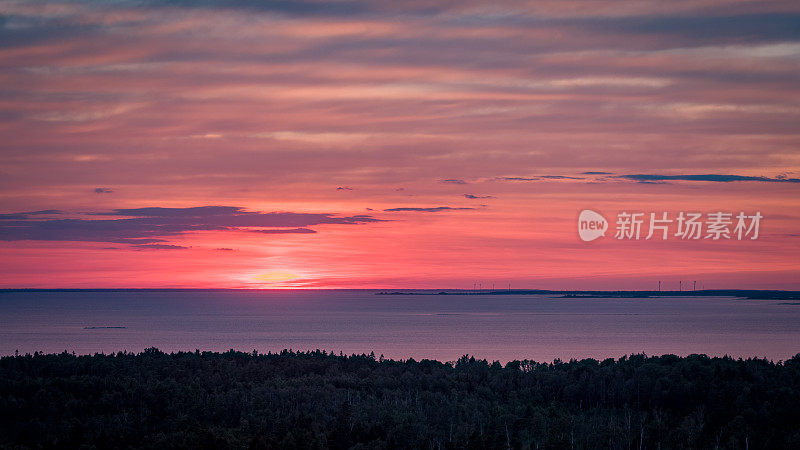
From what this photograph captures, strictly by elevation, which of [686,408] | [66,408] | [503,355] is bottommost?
[66,408]

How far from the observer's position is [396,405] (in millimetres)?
42688

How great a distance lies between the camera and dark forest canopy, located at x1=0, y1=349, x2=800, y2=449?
3453 cm

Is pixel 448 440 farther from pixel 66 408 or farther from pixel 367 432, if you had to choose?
pixel 66 408

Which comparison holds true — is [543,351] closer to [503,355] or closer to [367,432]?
[503,355]

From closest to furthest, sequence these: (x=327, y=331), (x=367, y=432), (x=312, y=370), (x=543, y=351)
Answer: (x=367, y=432), (x=312, y=370), (x=543, y=351), (x=327, y=331)

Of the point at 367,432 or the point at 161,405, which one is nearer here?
the point at 367,432

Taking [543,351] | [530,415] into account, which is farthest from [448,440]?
[543,351]

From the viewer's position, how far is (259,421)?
3822cm

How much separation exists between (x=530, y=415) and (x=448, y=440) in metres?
7.18

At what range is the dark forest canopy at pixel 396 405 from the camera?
3453 centimetres

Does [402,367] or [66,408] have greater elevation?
[402,367]

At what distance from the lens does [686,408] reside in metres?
44.4

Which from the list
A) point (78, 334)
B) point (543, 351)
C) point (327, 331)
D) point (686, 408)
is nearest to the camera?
point (686, 408)

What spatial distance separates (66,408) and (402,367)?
24.3 meters
